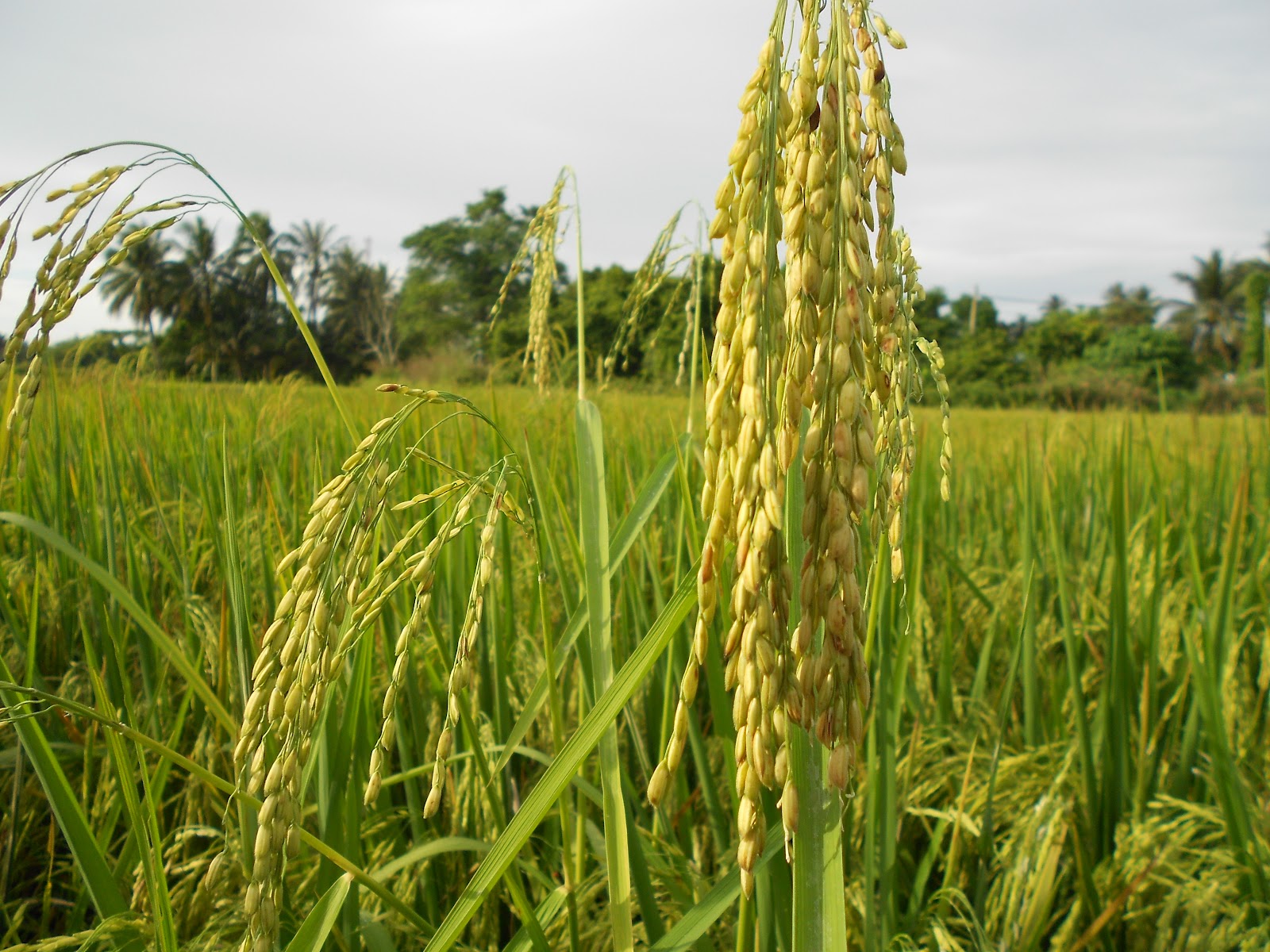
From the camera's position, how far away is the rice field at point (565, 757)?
2.47 ft

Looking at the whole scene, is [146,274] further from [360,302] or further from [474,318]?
[360,302]

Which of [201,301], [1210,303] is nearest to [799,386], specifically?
[201,301]

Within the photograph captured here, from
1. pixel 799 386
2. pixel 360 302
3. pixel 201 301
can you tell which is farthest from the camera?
pixel 360 302

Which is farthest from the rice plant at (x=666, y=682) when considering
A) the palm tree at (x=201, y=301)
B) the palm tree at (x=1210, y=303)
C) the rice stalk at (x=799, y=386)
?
the palm tree at (x=1210, y=303)

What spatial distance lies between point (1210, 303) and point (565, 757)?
213 ft

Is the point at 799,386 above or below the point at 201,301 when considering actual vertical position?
below

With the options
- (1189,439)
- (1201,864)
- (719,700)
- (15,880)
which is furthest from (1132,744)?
(1189,439)

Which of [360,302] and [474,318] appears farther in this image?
[360,302]

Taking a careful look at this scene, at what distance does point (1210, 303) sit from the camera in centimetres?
5094

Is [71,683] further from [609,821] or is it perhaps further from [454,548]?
A: [609,821]

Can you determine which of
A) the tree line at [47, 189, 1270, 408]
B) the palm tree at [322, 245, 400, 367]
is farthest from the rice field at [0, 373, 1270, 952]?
the palm tree at [322, 245, 400, 367]

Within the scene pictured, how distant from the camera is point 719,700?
3.04 ft

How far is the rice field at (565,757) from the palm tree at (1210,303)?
60.0 metres

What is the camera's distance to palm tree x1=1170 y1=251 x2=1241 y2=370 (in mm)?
49750
